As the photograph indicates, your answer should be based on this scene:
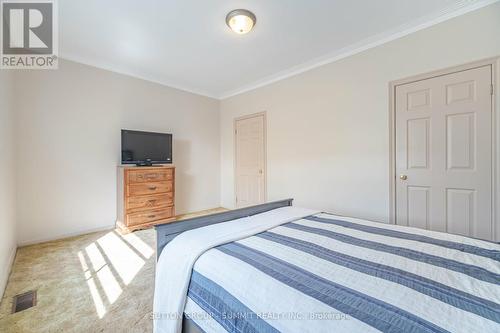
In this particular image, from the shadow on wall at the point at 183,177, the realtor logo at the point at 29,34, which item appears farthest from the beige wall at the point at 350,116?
the realtor logo at the point at 29,34

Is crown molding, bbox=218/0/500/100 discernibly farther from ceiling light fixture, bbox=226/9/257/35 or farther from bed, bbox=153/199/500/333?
bed, bbox=153/199/500/333

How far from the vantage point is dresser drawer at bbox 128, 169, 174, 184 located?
3145 millimetres

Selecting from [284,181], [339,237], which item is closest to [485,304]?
[339,237]

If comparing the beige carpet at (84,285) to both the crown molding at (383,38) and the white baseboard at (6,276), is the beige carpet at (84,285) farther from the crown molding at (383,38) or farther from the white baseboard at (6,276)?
the crown molding at (383,38)

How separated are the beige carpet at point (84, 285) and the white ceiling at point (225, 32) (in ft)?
8.27

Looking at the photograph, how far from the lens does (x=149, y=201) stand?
3.32m

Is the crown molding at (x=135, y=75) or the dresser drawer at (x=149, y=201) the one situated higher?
the crown molding at (x=135, y=75)

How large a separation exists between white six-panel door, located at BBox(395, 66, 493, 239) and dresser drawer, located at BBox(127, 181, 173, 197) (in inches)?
127

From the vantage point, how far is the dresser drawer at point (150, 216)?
3.15 meters

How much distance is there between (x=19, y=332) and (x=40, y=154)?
2218 millimetres

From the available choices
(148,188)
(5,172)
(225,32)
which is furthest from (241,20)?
(5,172)

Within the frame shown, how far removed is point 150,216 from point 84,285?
4.85 ft

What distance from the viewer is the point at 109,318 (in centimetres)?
149

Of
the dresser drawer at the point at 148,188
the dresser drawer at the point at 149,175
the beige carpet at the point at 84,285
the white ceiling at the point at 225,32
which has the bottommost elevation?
the beige carpet at the point at 84,285
